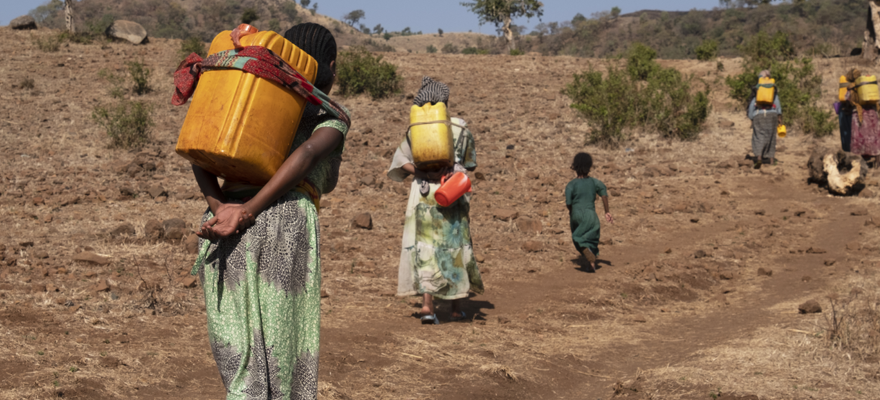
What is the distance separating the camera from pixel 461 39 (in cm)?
7438

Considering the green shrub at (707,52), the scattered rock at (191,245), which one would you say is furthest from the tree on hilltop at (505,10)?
the scattered rock at (191,245)

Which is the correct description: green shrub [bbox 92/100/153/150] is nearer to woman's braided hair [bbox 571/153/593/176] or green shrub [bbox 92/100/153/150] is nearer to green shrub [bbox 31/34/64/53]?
green shrub [bbox 31/34/64/53]

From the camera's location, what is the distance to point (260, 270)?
2.04 meters

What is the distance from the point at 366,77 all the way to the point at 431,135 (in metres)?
9.96

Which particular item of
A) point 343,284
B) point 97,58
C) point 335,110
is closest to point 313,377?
point 335,110

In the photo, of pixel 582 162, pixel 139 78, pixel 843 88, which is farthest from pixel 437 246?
pixel 139 78

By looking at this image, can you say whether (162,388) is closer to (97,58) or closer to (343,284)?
(343,284)

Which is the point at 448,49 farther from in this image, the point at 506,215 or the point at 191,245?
the point at 191,245

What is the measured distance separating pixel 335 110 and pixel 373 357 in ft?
7.71

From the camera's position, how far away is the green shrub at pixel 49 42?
15.3 m

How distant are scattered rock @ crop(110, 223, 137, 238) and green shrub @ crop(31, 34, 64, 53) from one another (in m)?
10.8

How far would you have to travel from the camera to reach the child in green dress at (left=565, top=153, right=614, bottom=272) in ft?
21.6

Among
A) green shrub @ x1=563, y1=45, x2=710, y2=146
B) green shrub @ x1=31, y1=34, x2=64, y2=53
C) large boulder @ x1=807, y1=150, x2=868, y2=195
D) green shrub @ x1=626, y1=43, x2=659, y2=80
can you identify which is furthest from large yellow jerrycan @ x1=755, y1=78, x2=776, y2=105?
green shrub @ x1=31, y1=34, x2=64, y2=53

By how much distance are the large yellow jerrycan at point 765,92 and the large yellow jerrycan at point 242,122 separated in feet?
33.8
